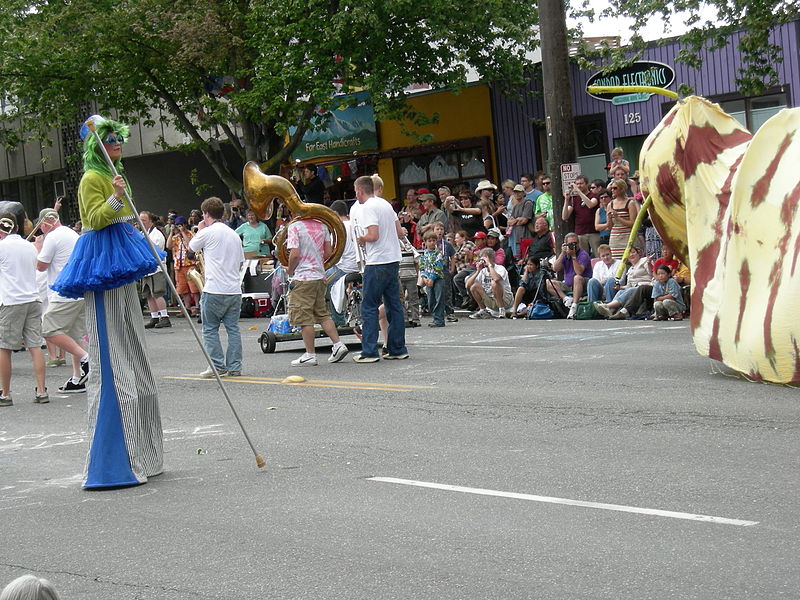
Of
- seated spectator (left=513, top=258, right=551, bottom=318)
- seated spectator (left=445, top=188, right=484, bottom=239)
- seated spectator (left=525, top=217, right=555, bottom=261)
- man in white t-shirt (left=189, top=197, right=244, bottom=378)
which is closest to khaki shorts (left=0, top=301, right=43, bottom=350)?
man in white t-shirt (left=189, top=197, right=244, bottom=378)

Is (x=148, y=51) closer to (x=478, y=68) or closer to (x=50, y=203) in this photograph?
(x=478, y=68)

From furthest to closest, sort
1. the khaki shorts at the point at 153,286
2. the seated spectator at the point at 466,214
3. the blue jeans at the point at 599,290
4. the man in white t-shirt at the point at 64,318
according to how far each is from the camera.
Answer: the seated spectator at the point at 466,214, the khaki shorts at the point at 153,286, the blue jeans at the point at 599,290, the man in white t-shirt at the point at 64,318

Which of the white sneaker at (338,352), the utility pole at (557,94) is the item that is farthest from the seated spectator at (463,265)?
the white sneaker at (338,352)

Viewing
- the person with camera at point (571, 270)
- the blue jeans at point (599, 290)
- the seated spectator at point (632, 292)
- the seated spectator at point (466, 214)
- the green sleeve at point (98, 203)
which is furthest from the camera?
the seated spectator at point (466, 214)

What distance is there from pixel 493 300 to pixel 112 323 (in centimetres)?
1342

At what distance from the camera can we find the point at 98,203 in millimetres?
7941

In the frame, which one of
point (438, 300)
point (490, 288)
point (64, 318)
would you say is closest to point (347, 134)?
point (490, 288)

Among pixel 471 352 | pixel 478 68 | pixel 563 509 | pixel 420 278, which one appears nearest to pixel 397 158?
pixel 478 68

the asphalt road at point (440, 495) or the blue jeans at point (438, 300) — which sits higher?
the blue jeans at point (438, 300)

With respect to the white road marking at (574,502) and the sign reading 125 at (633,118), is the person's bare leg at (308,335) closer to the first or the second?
the white road marking at (574,502)

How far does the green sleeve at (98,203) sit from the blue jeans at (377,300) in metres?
5.75

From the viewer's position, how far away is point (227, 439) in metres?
9.42

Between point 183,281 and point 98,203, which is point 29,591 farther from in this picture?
point 183,281

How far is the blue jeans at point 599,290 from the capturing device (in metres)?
19.0
